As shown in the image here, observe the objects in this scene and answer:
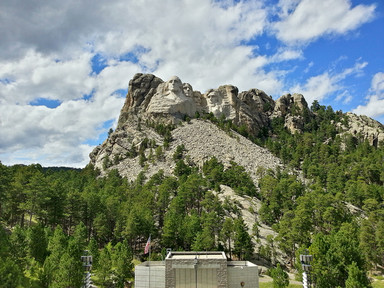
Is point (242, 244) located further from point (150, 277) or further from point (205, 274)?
point (150, 277)

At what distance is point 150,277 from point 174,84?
13005 centimetres

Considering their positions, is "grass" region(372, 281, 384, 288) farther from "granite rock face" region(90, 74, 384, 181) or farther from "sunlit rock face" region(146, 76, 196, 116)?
"sunlit rock face" region(146, 76, 196, 116)

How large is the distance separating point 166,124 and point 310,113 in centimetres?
8721

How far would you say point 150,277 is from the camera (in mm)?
30016

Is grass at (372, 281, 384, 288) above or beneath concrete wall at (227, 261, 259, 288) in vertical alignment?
beneath

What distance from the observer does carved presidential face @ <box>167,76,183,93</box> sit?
15118 centimetres

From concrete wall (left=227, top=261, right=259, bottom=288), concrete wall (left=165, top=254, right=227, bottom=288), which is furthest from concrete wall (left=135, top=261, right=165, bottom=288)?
concrete wall (left=227, top=261, right=259, bottom=288)

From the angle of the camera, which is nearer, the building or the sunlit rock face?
the building

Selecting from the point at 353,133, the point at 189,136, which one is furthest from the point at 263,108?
the point at 189,136

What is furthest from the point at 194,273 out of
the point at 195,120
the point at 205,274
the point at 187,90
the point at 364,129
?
the point at 187,90

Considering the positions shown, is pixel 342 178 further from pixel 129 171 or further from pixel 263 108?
pixel 263 108

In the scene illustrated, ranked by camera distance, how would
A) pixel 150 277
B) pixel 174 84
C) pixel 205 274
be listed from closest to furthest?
pixel 205 274 → pixel 150 277 → pixel 174 84

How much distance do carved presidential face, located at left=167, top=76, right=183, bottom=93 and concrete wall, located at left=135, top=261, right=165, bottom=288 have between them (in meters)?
127

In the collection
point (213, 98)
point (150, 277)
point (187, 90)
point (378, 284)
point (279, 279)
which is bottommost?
point (378, 284)
